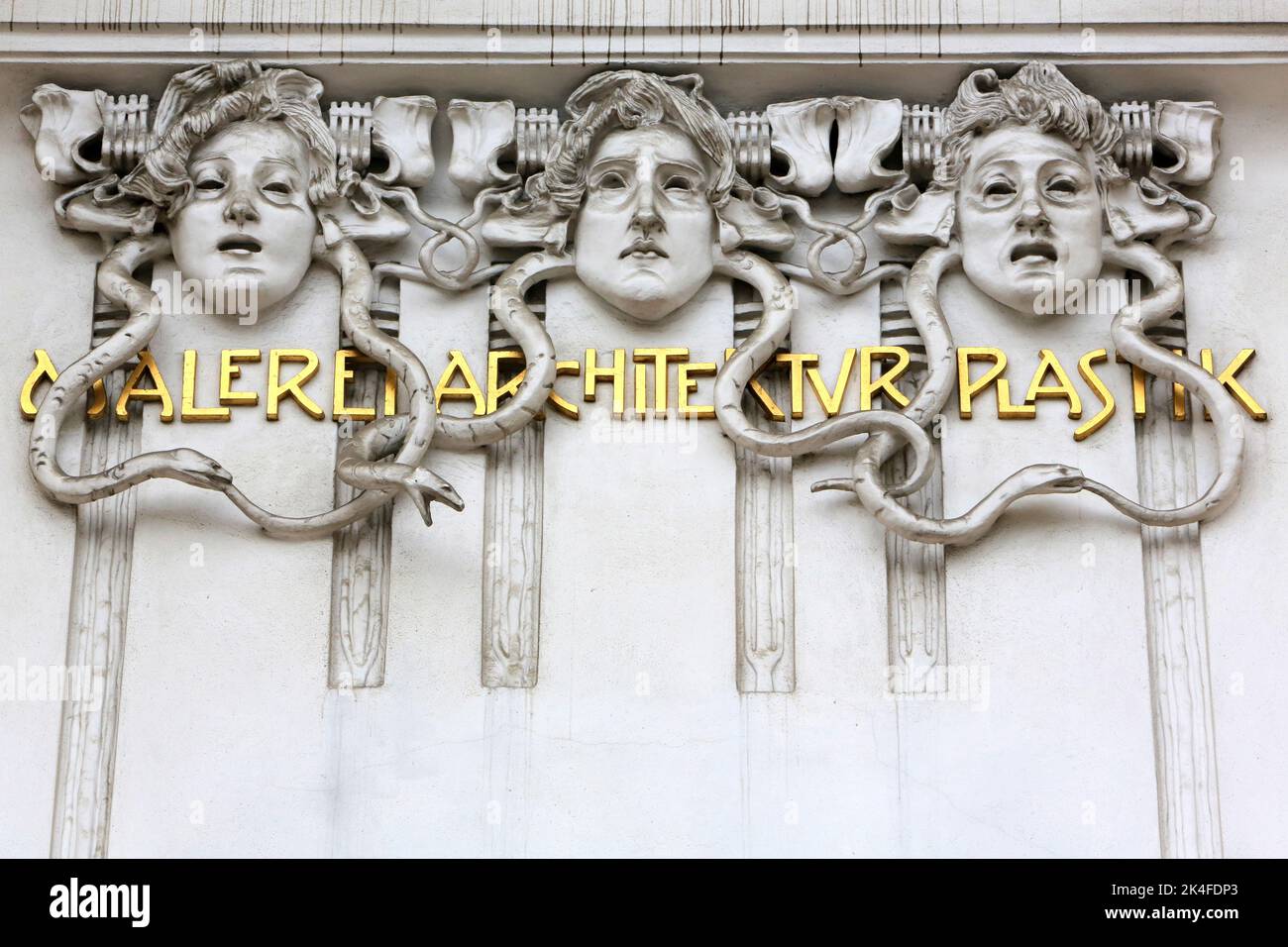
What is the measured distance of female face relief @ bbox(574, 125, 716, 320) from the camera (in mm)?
10148

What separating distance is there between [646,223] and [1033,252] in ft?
5.04

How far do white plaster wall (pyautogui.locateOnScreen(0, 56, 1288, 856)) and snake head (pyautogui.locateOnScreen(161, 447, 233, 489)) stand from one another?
0.73ft

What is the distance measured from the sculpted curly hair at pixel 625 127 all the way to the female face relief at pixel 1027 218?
3.09 ft

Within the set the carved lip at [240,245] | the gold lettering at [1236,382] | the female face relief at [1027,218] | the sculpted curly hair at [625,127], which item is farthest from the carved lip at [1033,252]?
the carved lip at [240,245]

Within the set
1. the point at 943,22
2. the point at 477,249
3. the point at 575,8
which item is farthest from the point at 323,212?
the point at 943,22

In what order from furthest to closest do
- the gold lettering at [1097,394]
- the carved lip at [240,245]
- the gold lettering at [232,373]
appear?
the carved lip at [240,245], the gold lettering at [232,373], the gold lettering at [1097,394]

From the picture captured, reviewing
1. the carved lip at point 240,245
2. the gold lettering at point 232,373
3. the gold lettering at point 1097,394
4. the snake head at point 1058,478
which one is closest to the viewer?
the snake head at point 1058,478

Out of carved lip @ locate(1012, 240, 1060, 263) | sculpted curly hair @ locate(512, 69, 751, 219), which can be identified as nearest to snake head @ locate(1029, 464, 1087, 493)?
carved lip @ locate(1012, 240, 1060, 263)

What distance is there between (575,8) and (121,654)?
10.3 feet

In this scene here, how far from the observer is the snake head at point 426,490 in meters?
9.54

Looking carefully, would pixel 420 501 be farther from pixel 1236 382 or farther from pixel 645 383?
pixel 1236 382

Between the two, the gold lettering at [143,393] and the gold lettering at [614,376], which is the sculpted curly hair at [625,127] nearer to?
the gold lettering at [614,376]

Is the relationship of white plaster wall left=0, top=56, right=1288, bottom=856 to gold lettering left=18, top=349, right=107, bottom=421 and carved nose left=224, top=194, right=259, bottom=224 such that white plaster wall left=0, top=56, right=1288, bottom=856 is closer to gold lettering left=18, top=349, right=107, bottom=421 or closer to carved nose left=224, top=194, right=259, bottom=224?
gold lettering left=18, top=349, right=107, bottom=421

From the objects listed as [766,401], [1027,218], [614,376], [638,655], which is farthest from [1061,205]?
[638,655]
